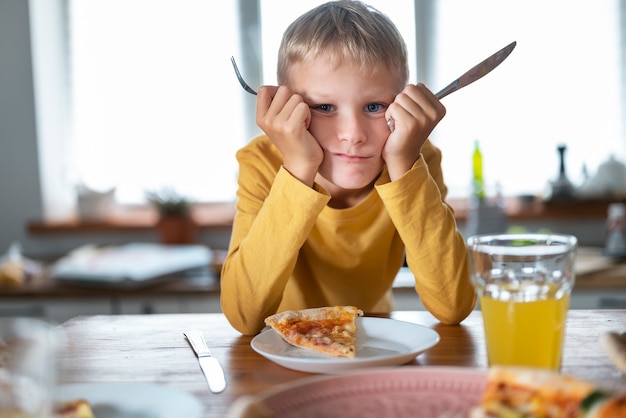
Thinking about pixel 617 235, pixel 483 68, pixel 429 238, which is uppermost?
pixel 483 68

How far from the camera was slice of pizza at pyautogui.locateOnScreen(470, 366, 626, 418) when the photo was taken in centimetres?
55

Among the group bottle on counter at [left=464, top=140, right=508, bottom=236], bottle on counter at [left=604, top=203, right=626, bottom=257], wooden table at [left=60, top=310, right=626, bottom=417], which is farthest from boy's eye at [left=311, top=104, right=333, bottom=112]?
bottle on counter at [left=604, top=203, right=626, bottom=257]

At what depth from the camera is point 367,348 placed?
0.91 m

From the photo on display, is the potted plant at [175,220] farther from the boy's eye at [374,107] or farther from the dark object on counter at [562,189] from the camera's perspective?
the boy's eye at [374,107]

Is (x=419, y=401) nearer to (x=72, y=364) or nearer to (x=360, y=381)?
(x=360, y=381)

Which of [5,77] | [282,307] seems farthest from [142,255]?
[282,307]

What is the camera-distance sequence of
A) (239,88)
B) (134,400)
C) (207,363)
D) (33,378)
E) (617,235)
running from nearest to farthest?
1. (33,378)
2. (134,400)
3. (207,363)
4. (617,235)
5. (239,88)

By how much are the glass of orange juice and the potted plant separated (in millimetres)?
2093

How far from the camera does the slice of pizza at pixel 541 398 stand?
0.55 m

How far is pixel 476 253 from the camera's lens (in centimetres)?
81

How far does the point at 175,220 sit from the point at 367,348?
77.2 inches

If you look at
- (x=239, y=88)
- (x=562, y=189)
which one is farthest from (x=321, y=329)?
(x=239, y=88)

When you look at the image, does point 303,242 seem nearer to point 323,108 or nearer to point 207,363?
point 323,108

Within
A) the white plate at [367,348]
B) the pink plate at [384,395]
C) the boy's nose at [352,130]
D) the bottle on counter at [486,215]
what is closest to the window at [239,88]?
the bottle on counter at [486,215]
